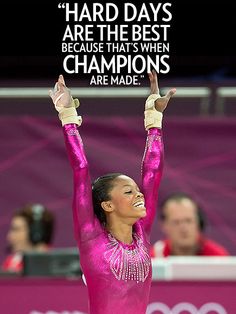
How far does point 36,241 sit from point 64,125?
2.08 metres

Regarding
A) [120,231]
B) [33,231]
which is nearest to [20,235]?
[33,231]

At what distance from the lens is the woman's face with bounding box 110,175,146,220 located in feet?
13.9

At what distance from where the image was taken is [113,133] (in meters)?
7.71

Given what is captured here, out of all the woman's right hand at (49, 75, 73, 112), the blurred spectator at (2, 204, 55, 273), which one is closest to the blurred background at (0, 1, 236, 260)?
the blurred spectator at (2, 204, 55, 273)

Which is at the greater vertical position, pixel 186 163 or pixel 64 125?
pixel 64 125

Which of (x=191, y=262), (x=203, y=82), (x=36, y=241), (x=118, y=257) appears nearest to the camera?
(x=118, y=257)

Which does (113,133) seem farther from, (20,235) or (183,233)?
(183,233)

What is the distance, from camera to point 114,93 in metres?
7.66

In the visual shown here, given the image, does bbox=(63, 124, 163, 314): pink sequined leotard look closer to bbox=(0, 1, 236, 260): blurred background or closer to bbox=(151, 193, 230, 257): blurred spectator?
bbox=(151, 193, 230, 257): blurred spectator

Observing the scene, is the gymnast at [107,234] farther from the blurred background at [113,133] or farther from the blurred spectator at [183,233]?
the blurred background at [113,133]

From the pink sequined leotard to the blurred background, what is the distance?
3306mm

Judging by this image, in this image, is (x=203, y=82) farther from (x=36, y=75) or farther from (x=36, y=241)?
(x=36, y=241)

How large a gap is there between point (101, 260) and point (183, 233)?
1.73m

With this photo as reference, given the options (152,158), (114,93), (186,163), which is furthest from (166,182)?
(152,158)
